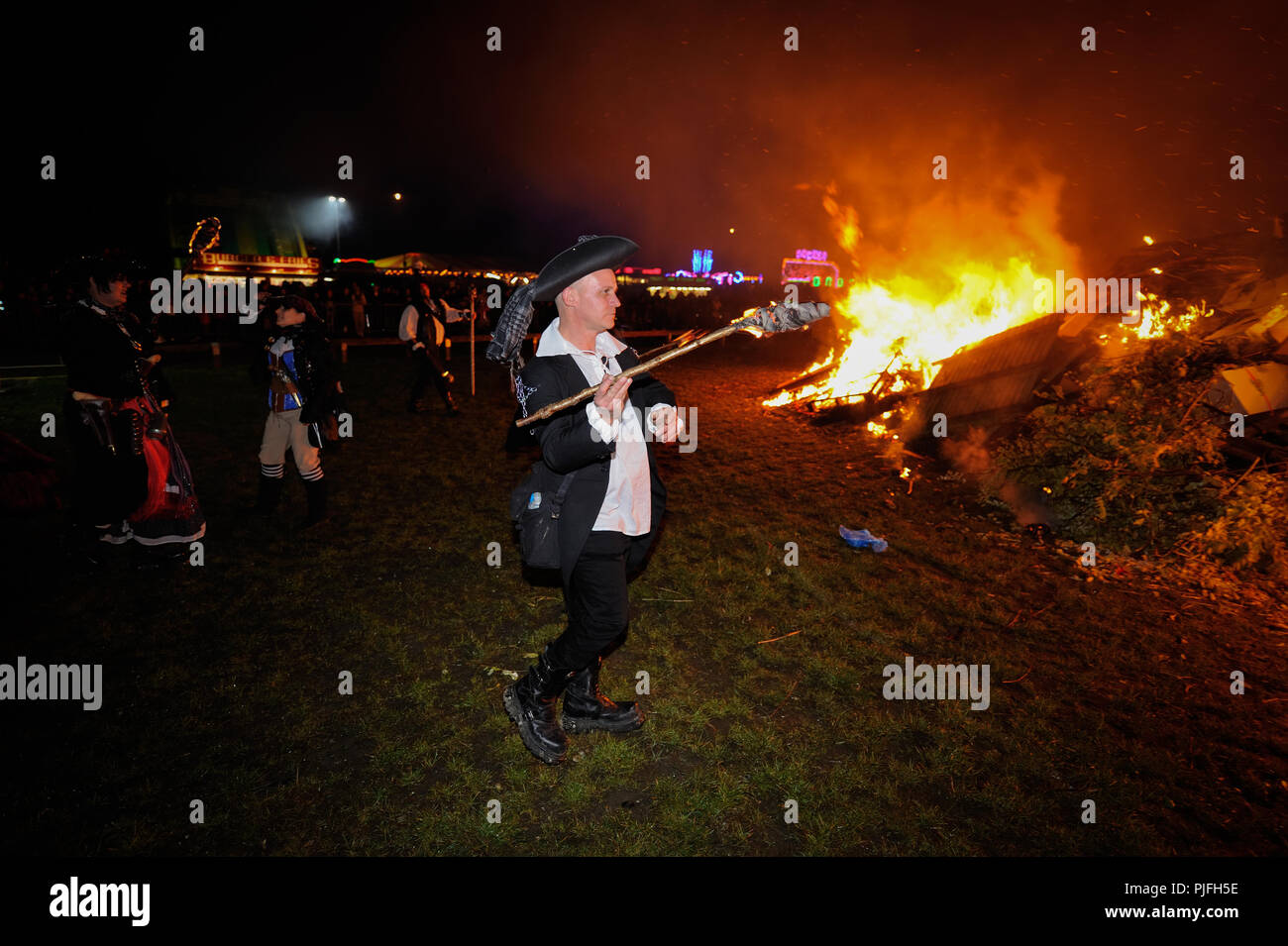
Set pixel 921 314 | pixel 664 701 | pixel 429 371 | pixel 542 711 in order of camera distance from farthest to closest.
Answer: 1. pixel 921 314
2. pixel 429 371
3. pixel 664 701
4. pixel 542 711

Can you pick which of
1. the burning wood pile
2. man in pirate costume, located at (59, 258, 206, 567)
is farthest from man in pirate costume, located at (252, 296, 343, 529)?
the burning wood pile

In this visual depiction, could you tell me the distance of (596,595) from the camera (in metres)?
3.22

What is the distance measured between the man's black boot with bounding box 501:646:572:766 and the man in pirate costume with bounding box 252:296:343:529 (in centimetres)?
393

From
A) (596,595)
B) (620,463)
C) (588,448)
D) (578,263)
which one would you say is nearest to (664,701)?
(596,595)

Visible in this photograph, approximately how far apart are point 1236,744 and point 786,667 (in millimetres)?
2747

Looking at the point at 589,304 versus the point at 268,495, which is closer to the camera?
the point at 589,304

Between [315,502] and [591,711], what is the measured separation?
4179mm

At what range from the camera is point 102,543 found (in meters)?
5.35

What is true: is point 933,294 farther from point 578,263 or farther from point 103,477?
point 103,477

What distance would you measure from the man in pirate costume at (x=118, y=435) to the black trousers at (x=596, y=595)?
165 inches

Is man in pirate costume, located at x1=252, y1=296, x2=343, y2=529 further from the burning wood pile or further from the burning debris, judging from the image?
the burning wood pile

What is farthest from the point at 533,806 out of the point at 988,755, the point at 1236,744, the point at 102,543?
the point at 102,543

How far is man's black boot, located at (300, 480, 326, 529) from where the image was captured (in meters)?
6.39
